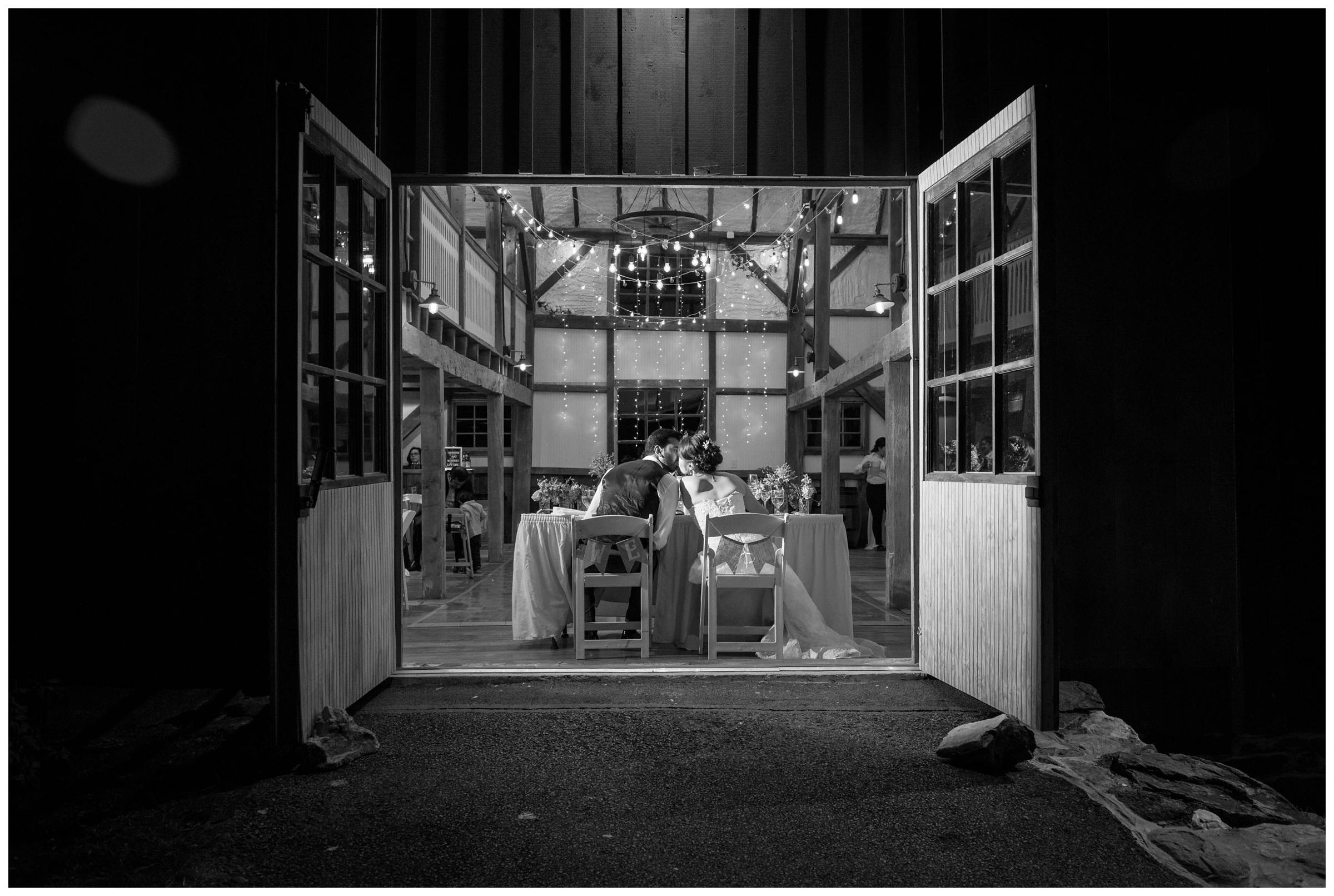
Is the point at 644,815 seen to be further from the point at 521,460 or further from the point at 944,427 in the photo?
the point at 521,460

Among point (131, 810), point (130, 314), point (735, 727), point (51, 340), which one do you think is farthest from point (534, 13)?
point (131, 810)

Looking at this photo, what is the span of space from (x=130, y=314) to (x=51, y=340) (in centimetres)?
39

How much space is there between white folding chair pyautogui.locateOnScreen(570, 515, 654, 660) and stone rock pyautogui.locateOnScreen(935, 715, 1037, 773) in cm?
239

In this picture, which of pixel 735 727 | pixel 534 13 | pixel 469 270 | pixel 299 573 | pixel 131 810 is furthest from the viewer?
pixel 469 270

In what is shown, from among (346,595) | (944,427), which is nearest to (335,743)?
(346,595)

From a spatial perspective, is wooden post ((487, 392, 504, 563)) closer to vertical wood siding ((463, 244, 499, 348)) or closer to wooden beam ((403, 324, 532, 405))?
wooden beam ((403, 324, 532, 405))

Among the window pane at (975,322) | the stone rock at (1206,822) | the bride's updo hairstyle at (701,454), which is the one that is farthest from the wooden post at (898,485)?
the stone rock at (1206,822)

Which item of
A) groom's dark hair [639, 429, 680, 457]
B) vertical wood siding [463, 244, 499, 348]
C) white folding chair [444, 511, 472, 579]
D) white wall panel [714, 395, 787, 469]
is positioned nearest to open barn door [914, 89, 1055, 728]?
groom's dark hair [639, 429, 680, 457]

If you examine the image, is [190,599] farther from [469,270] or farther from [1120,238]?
[469,270]

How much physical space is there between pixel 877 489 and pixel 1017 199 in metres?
10.1

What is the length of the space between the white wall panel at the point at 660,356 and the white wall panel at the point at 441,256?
20.3 ft

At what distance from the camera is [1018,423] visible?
378 cm

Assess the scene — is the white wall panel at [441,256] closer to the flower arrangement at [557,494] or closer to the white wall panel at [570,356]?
the flower arrangement at [557,494]

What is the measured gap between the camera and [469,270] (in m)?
12.0
